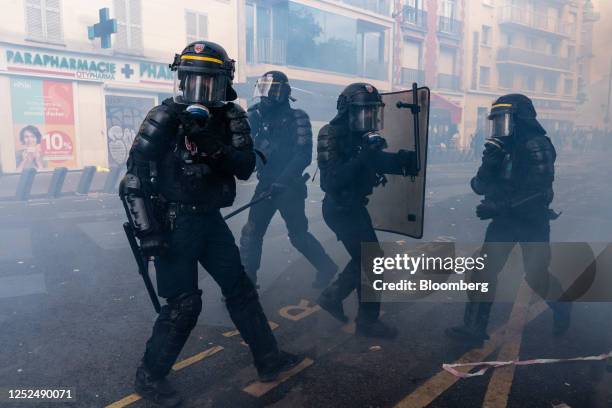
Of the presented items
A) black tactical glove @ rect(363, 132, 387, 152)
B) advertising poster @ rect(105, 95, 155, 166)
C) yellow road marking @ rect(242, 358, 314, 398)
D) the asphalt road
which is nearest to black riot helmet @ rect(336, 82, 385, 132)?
black tactical glove @ rect(363, 132, 387, 152)

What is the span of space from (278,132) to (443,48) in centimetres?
3055

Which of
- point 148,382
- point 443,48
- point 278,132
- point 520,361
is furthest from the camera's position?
point 443,48

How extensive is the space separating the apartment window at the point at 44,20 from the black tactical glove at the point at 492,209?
1598 cm

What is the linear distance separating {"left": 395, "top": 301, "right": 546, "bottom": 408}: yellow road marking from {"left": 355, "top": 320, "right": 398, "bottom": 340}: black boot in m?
0.54

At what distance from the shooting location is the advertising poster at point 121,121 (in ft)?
57.2

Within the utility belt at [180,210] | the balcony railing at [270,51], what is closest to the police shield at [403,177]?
the utility belt at [180,210]

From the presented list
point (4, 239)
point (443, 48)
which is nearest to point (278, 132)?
point (4, 239)

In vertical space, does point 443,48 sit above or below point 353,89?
above

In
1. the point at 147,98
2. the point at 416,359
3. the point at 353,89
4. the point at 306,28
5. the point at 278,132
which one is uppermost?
the point at 306,28

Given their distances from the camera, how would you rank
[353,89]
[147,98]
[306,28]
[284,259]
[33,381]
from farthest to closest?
[306,28], [147,98], [284,259], [353,89], [33,381]

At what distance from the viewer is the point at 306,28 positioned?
75.6 ft

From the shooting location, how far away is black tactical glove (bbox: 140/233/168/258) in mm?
2605

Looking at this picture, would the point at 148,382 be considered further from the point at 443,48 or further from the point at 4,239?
the point at 443,48

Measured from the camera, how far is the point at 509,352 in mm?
3426
